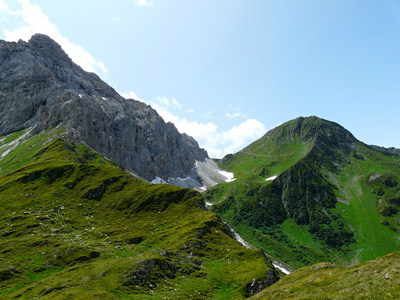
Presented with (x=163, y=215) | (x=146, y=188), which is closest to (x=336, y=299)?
(x=163, y=215)

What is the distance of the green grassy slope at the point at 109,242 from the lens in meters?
50.5

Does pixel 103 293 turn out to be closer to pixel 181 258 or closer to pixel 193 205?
pixel 181 258

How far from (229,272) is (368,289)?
45.1 m

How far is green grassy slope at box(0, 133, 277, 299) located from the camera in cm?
5053

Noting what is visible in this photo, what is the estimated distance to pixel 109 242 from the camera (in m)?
79.9

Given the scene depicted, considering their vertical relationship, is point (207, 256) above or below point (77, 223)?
below

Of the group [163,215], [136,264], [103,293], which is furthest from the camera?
[163,215]

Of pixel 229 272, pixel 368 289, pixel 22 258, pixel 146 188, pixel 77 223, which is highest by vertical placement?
pixel 146 188

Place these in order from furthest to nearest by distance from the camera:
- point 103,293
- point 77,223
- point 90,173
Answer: point 90,173 < point 77,223 < point 103,293

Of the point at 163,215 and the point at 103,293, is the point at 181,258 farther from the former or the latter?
the point at 163,215

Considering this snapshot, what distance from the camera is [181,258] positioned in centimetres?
6606

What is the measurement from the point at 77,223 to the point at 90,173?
163ft

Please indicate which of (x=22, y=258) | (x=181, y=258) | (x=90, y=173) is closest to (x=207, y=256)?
(x=181, y=258)

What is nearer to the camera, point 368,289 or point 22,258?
point 368,289
